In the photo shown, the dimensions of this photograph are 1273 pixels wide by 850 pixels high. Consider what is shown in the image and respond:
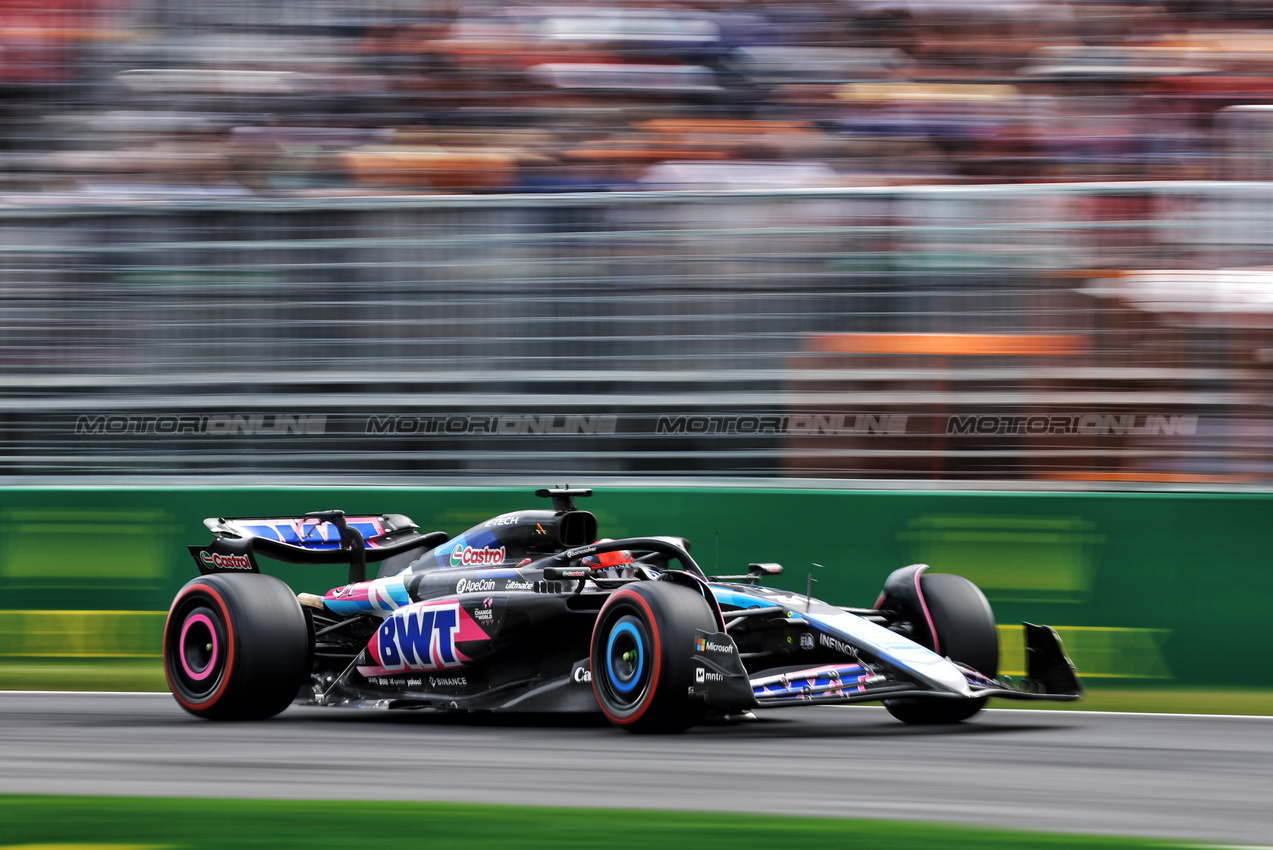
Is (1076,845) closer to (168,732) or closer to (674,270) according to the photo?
(168,732)

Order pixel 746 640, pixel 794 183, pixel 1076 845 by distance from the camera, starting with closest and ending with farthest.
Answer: pixel 1076 845 → pixel 746 640 → pixel 794 183

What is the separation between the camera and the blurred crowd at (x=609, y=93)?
11.2 m

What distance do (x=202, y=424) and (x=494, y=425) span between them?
70.1 inches

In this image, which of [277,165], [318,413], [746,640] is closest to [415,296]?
[318,413]

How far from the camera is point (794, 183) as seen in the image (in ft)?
37.0

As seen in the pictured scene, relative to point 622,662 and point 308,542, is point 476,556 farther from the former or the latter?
point 622,662

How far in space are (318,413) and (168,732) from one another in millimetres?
3058

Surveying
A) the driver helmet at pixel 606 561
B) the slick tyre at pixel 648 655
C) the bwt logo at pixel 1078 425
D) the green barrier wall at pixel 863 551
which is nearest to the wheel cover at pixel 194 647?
the green barrier wall at pixel 863 551

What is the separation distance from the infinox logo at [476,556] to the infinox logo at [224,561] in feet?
3.53

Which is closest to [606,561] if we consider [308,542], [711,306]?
[308,542]

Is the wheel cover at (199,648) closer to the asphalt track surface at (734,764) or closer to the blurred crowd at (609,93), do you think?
the asphalt track surface at (734,764)

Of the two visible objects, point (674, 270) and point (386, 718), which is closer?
point (386, 718)

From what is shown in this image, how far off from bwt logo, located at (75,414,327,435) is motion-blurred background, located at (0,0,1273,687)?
0.02 metres

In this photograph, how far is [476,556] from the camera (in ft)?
25.5
